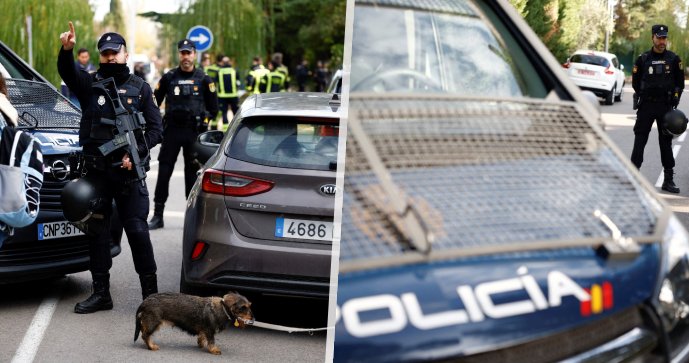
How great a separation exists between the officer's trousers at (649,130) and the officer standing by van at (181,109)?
6474 mm

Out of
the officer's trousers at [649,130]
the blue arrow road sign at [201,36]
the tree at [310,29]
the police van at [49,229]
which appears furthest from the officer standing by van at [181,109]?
the tree at [310,29]

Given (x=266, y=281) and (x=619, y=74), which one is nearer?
(x=619, y=74)

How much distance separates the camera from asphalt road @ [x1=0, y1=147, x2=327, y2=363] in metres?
4.70

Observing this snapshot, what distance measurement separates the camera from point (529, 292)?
121cm

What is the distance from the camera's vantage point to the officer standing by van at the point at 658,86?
195 cm

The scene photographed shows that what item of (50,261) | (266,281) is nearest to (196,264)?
(266,281)

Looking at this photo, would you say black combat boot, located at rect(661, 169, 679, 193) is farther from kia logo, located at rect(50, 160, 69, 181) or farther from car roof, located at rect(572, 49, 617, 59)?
kia logo, located at rect(50, 160, 69, 181)

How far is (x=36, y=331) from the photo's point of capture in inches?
197

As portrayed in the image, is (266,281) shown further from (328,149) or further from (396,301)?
(396,301)

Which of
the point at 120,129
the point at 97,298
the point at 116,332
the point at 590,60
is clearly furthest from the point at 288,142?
the point at 590,60

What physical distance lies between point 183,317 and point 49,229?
1.11 meters

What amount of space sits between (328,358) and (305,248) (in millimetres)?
3358

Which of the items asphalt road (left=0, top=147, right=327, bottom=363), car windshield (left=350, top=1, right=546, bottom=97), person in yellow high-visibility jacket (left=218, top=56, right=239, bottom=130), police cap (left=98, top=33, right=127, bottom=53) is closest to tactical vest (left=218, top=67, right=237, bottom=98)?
person in yellow high-visibility jacket (left=218, top=56, right=239, bottom=130)

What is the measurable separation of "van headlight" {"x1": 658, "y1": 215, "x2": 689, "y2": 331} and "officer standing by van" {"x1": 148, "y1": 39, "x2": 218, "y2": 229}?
7.11 metres
